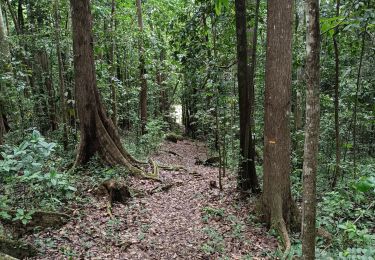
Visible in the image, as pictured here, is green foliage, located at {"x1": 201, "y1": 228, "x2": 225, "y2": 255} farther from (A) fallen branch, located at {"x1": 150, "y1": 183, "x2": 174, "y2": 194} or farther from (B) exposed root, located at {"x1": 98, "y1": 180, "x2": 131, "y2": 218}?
(A) fallen branch, located at {"x1": 150, "y1": 183, "x2": 174, "y2": 194}

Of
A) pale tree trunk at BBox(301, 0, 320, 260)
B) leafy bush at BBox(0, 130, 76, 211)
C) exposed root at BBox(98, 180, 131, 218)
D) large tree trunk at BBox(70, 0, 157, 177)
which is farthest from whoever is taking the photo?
large tree trunk at BBox(70, 0, 157, 177)

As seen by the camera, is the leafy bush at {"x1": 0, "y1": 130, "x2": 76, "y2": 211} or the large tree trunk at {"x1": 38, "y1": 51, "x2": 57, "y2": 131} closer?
the leafy bush at {"x1": 0, "y1": 130, "x2": 76, "y2": 211}

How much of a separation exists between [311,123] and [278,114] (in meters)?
2.91

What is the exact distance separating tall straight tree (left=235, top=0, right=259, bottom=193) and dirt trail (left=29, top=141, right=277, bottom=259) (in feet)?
1.83

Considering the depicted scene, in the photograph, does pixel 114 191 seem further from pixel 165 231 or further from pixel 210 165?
pixel 210 165

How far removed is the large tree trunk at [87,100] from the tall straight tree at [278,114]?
3.97 meters

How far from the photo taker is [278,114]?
646cm

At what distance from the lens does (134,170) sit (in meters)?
8.92

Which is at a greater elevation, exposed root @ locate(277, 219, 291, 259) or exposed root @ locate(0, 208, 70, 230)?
exposed root @ locate(0, 208, 70, 230)

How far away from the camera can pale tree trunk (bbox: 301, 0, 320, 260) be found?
135 inches

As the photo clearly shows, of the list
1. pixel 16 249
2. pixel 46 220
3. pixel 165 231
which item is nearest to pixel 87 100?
pixel 46 220

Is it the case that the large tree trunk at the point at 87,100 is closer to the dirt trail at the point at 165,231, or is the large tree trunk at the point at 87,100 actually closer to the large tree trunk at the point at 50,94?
the dirt trail at the point at 165,231

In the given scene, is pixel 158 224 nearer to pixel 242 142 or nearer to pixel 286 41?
pixel 242 142

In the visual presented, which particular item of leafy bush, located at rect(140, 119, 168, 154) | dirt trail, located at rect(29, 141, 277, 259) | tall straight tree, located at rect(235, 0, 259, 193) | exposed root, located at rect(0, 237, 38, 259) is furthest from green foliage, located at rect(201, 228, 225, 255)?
leafy bush, located at rect(140, 119, 168, 154)
